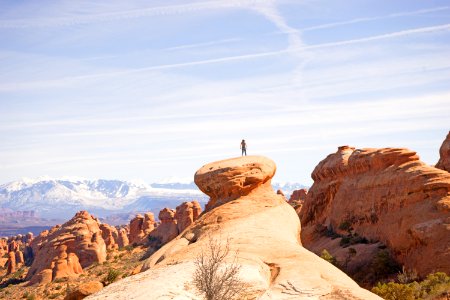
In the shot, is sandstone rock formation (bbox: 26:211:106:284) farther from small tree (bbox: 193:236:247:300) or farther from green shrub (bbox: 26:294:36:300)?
small tree (bbox: 193:236:247:300)

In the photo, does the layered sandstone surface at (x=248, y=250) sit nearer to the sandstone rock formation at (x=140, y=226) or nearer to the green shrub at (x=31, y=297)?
the green shrub at (x=31, y=297)

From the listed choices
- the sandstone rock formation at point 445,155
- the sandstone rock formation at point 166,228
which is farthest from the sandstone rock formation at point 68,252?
the sandstone rock formation at point 445,155

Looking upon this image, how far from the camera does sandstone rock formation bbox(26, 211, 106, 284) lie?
66.5 meters

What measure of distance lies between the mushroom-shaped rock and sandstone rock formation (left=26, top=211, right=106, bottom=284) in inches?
1786

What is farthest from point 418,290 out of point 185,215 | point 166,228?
point 166,228

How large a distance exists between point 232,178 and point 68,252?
55084mm

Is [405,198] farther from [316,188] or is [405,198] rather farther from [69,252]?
[69,252]

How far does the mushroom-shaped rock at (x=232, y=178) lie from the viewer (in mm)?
25016

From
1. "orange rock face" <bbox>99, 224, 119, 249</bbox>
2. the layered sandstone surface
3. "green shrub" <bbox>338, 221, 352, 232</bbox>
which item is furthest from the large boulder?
"orange rock face" <bbox>99, 224, 119, 249</bbox>

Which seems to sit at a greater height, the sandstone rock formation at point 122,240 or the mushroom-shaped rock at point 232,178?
the mushroom-shaped rock at point 232,178

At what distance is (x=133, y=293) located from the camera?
44.2ft

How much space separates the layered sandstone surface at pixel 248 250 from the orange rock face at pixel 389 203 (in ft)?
33.7

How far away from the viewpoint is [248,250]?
1719cm

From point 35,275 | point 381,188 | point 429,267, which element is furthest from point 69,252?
point 429,267
